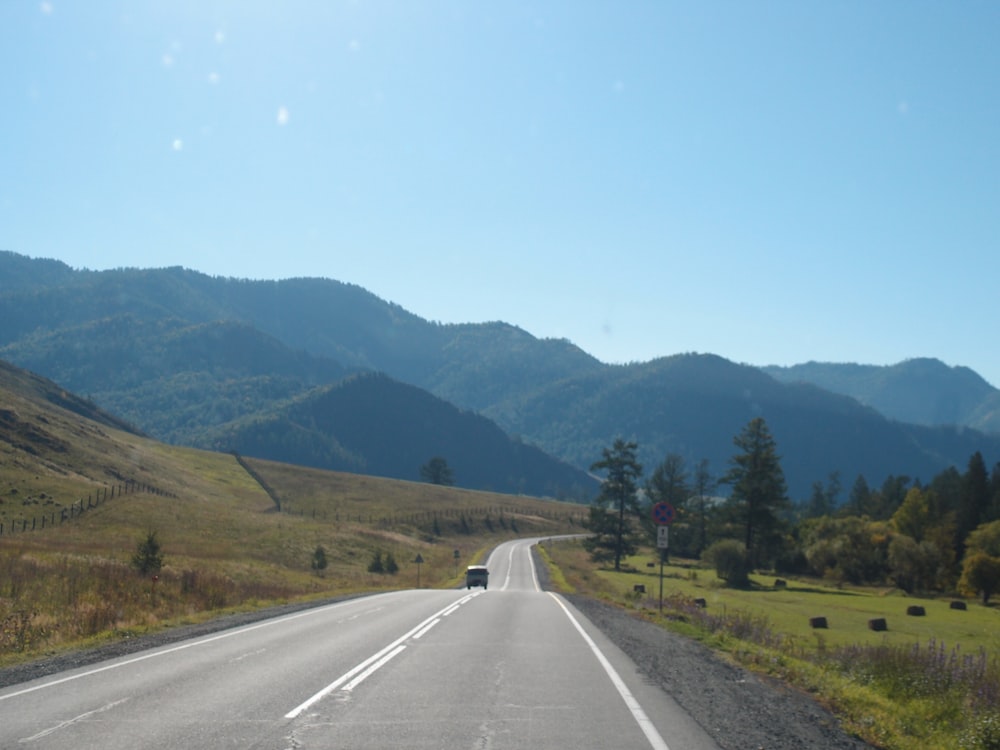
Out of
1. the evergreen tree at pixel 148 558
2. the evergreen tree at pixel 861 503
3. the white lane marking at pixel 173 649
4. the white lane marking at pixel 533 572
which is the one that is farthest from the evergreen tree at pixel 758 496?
the white lane marking at pixel 173 649

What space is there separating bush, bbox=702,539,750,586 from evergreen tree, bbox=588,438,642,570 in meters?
13.2

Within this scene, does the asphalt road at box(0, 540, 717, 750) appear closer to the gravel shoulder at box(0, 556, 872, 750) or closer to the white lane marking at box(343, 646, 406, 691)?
the white lane marking at box(343, 646, 406, 691)

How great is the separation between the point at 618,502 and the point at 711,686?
236 ft

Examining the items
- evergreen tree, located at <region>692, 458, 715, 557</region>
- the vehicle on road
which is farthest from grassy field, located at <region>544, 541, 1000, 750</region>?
evergreen tree, located at <region>692, 458, 715, 557</region>

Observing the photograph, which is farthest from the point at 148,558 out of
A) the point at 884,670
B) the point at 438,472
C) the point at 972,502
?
the point at 438,472

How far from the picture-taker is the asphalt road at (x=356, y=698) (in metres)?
8.28

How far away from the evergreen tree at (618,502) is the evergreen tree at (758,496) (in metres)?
10.5

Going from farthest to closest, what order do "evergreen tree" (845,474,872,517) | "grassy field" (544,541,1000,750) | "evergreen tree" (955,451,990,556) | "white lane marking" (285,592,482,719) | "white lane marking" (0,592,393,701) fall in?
1. "evergreen tree" (845,474,872,517)
2. "evergreen tree" (955,451,990,556)
3. "white lane marking" (0,592,393,701)
4. "white lane marking" (285,592,482,719)
5. "grassy field" (544,541,1000,750)

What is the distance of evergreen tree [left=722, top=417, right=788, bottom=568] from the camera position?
74000 millimetres

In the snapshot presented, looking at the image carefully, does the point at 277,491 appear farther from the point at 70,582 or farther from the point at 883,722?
the point at 883,722

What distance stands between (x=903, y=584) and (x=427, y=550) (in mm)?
42132

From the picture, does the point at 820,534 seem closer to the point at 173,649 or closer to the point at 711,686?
the point at 711,686

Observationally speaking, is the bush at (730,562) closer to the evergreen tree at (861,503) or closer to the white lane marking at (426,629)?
A: the white lane marking at (426,629)

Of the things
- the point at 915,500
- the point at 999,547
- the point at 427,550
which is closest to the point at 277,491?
the point at 427,550
